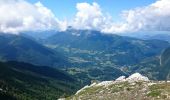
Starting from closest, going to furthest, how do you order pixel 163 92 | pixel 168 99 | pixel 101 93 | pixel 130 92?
pixel 168 99, pixel 163 92, pixel 130 92, pixel 101 93

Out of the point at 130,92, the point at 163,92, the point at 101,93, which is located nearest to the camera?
the point at 163,92

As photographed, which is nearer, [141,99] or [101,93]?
[141,99]

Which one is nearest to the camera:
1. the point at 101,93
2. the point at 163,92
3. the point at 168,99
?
the point at 168,99

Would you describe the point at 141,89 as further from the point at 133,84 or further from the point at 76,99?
the point at 76,99

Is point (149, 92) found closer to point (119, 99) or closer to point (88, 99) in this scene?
point (119, 99)

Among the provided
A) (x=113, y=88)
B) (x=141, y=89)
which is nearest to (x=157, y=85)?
(x=141, y=89)

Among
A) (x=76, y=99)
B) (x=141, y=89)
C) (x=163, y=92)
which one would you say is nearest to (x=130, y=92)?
(x=141, y=89)

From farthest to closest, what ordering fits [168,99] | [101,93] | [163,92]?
[101,93] < [163,92] < [168,99]

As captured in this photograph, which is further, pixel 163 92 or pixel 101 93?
pixel 101 93

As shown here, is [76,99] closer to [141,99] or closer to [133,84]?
[133,84]
